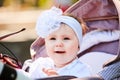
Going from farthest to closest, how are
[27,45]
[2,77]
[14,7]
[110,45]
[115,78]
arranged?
[14,7], [27,45], [110,45], [115,78], [2,77]

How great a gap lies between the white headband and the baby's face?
0.06ft

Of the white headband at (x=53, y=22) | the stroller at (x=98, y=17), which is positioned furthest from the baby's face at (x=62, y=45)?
the stroller at (x=98, y=17)

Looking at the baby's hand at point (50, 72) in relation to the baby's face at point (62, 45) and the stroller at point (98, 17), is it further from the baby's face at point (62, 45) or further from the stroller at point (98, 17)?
the stroller at point (98, 17)

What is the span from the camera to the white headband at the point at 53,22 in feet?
6.73

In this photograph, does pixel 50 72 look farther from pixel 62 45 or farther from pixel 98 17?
pixel 98 17

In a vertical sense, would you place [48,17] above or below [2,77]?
above

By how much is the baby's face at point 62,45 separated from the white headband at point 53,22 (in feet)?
0.06

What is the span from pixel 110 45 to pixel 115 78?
0.55m

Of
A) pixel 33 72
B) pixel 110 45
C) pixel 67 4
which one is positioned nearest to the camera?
pixel 33 72

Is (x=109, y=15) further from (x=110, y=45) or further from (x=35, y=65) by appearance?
(x=35, y=65)

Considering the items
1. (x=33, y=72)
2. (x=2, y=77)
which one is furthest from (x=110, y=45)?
(x=2, y=77)

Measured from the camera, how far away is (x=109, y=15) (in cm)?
239

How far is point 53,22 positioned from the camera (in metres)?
2.04

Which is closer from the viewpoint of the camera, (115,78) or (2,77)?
(2,77)
